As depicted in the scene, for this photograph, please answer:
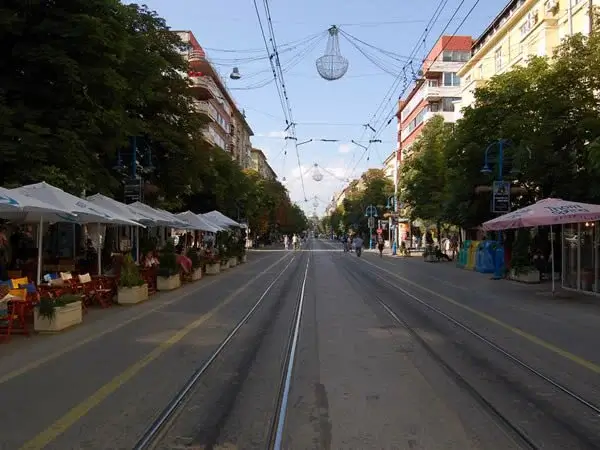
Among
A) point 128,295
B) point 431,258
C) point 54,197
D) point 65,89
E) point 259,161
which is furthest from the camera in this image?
point 259,161

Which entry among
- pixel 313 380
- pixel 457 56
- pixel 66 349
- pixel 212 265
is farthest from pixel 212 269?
pixel 457 56

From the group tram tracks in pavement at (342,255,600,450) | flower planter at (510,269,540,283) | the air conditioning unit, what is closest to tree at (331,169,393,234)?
the air conditioning unit

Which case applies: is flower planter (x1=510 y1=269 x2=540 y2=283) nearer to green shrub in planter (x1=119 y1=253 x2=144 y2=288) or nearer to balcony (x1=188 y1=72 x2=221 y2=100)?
green shrub in planter (x1=119 y1=253 x2=144 y2=288)

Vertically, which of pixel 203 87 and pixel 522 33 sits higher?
pixel 522 33

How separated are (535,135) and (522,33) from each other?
23.4m

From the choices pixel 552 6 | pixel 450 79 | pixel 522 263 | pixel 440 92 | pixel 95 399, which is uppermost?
pixel 450 79

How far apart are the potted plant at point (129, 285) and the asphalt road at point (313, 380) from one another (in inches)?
52.4

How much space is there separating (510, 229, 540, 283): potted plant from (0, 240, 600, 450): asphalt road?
969cm

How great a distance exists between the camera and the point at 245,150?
104 metres

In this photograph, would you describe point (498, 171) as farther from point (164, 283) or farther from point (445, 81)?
point (445, 81)

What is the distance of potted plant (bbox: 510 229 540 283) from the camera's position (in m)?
23.9

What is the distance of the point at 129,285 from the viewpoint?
15.6 metres

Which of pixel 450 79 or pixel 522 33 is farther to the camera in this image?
pixel 450 79

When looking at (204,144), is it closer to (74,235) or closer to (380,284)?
(74,235)
